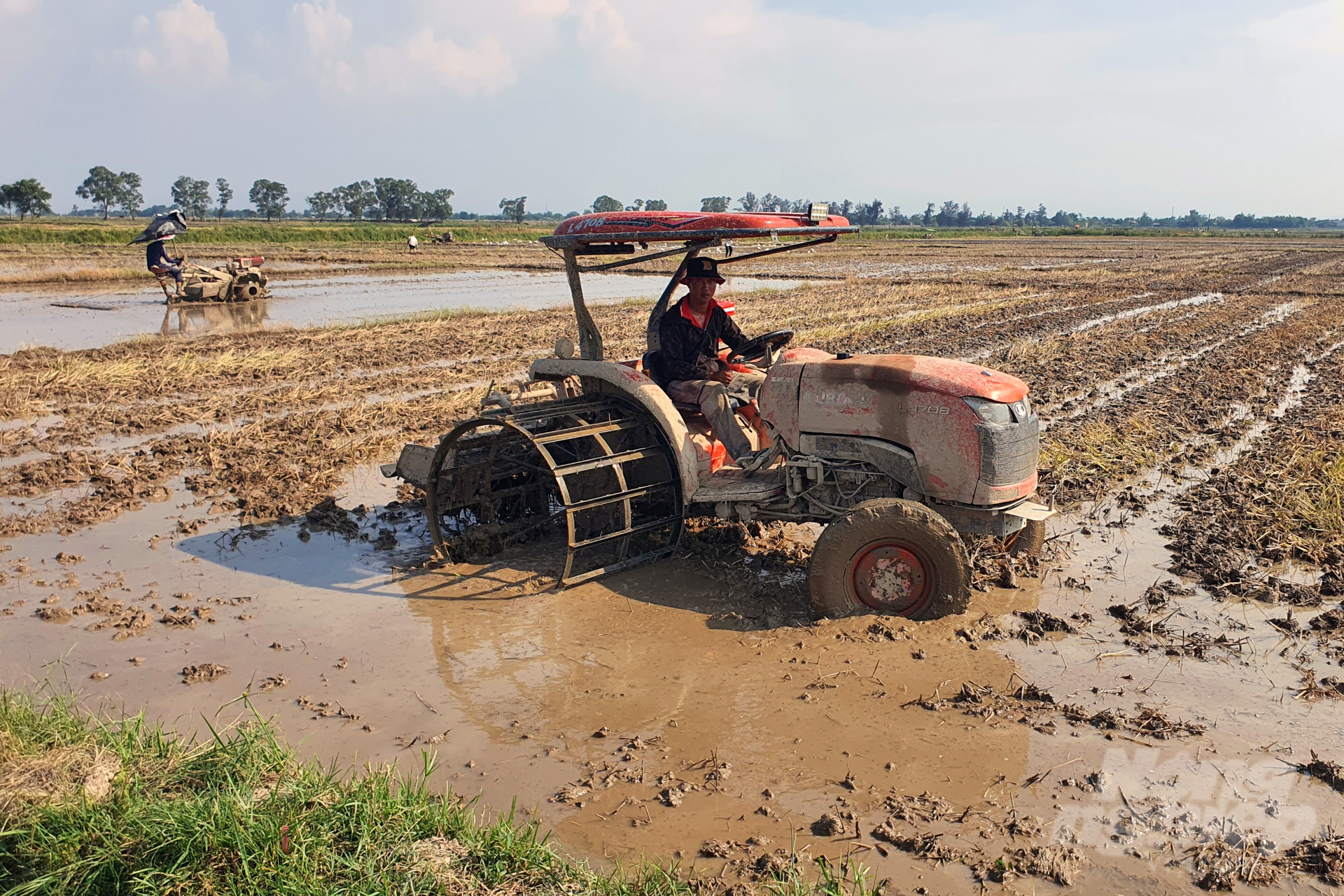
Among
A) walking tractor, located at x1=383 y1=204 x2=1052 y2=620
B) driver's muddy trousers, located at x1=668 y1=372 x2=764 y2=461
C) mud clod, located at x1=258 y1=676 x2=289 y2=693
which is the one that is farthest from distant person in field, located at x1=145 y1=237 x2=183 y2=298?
mud clod, located at x1=258 y1=676 x2=289 y2=693

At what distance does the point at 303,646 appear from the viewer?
197 inches

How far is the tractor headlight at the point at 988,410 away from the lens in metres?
4.63

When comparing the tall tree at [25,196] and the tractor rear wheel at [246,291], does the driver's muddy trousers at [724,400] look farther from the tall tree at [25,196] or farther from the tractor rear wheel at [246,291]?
the tall tree at [25,196]

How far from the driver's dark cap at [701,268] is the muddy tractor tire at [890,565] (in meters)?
1.76

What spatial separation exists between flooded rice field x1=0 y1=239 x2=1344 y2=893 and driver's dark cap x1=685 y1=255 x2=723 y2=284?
69.4 inches

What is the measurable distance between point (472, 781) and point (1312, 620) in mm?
4435

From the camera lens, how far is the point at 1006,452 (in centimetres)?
470

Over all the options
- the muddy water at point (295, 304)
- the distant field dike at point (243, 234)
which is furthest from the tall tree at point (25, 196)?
the muddy water at point (295, 304)

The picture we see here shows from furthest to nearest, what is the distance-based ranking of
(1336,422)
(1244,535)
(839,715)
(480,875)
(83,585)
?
1. (1336,422)
2. (1244,535)
3. (83,585)
4. (839,715)
5. (480,875)

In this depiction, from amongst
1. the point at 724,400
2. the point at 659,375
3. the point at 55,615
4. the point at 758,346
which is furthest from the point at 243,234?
the point at 724,400

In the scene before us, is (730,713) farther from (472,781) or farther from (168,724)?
(168,724)

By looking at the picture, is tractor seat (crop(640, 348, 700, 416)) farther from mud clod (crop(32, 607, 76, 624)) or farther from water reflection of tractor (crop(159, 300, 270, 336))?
water reflection of tractor (crop(159, 300, 270, 336))

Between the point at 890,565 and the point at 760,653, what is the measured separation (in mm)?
843

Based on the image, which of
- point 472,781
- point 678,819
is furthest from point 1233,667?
point 472,781
